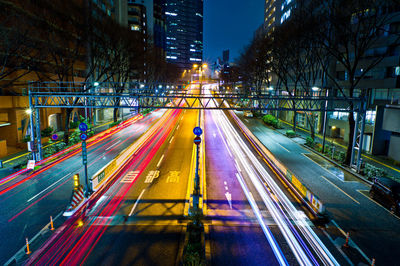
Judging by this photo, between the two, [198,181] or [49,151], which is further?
[49,151]

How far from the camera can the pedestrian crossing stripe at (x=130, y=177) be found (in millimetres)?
18056

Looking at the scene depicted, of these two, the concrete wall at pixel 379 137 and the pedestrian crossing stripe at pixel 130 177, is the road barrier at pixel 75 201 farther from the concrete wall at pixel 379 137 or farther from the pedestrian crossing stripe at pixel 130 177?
the concrete wall at pixel 379 137

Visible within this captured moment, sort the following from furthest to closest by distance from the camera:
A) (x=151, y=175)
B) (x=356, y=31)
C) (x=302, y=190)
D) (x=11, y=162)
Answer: (x=11, y=162), (x=356, y=31), (x=151, y=175), (x=302, y=190)

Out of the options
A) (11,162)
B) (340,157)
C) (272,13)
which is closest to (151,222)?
(11,162)

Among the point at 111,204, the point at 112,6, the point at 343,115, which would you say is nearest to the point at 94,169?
the point at 111,204

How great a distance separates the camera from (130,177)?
1872 cm

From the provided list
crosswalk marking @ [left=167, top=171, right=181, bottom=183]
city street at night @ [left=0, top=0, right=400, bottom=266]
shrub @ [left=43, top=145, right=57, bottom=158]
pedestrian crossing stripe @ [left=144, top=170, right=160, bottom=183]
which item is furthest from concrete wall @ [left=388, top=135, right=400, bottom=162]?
shrub @ [left=43, top=145, right=57, bottom=158]

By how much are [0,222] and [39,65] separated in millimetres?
22653

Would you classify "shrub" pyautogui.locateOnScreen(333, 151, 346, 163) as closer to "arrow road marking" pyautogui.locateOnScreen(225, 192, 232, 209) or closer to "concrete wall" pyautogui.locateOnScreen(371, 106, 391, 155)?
"concrete wall" pyautogui.locateOnScreen(371, 106, 391, 155)

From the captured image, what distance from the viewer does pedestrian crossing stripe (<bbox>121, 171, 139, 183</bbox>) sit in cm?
1806

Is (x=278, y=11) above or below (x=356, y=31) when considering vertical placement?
above

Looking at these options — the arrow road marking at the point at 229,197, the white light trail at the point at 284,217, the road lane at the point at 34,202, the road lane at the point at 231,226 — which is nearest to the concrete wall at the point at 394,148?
the white light trail at the point at 284,217

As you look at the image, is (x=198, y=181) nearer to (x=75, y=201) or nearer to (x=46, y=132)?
(x=75, y=201)

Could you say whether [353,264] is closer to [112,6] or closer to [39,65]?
[39,65]
